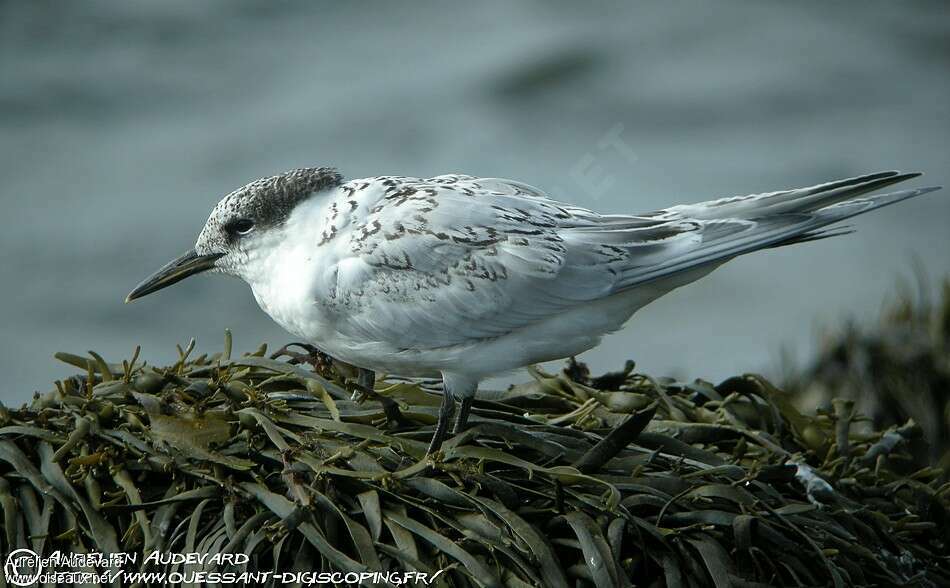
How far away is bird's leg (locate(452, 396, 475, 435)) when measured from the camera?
296 cm

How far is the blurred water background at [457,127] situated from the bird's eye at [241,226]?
4.65m

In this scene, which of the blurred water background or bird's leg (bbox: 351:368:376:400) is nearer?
bird's leg (bbox: 351:368:376:400)

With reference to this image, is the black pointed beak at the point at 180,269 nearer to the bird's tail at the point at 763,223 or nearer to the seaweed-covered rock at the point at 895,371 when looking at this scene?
the bird's tail at the point at 763,223

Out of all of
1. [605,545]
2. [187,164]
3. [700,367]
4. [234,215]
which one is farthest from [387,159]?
[605,545]

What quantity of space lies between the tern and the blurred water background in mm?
4585

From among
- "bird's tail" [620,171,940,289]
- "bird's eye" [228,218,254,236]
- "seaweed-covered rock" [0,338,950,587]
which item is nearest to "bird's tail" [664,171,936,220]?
"bird's tail" [620,171,940,289]

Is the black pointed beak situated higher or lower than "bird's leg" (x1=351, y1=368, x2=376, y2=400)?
higher

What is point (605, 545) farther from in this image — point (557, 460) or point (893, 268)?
point (893, 268)

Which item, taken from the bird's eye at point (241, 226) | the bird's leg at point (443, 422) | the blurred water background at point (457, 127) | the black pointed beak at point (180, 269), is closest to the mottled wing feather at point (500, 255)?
the bird's leg at point (443, 422)

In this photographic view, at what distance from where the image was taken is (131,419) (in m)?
2.81

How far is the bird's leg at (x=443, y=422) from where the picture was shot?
2854 mm

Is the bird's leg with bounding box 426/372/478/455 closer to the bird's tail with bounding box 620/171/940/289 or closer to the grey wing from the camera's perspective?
the grey wing

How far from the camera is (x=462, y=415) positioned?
2.98 meters


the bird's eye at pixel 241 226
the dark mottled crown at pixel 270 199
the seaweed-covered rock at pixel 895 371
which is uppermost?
the dark mottled crown at pixel 270 199
